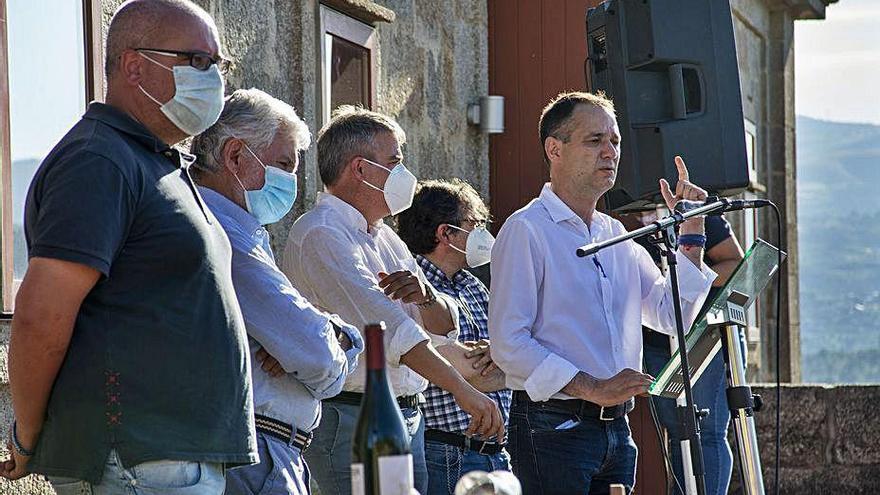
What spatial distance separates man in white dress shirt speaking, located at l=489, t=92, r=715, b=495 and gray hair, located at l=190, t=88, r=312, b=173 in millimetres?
1090

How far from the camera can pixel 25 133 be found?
489 cm

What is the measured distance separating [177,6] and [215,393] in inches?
34.1

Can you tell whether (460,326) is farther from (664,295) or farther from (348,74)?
(348,74)

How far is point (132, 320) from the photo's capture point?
3141 mm

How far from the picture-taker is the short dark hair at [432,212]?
18.8 ft

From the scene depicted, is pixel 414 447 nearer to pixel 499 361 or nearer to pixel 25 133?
pixel 499 361

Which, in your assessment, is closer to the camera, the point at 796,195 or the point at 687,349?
the point at 687,349

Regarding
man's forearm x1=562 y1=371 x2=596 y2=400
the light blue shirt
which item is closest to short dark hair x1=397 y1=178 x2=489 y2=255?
man's forearm x1=562 y1=371 x2=596 y2=400

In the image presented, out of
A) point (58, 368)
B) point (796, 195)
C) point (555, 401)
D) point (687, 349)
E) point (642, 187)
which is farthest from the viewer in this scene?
point (796, 195)

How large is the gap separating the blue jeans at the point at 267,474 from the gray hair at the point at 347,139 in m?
1.22

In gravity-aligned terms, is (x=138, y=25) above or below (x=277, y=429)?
above

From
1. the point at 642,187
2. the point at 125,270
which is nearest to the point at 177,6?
the point at 125,270

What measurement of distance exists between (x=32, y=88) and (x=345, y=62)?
268 cm

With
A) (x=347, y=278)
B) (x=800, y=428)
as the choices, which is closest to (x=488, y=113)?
(x=800, y=428)
